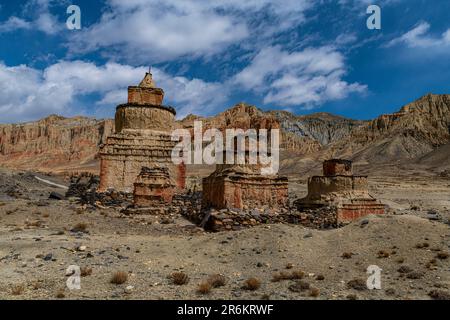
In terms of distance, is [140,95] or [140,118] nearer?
[140,118]

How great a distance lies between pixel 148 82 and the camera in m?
26.7

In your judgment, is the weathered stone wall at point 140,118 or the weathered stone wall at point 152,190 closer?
the weathered stone wall at point 152,190

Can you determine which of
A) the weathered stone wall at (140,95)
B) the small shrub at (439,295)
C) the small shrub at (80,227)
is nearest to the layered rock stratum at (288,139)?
the weathered stone wall at (140,95)

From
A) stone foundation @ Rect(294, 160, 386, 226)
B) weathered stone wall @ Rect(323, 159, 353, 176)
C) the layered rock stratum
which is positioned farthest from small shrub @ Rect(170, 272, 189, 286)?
the layered rock stratum

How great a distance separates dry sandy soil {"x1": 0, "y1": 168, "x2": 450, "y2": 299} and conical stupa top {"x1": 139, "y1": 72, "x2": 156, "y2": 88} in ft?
45.2

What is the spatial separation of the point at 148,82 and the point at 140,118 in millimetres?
3011

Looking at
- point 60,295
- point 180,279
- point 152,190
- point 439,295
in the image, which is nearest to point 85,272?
point 60,295

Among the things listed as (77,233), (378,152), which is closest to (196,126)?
(378,152)

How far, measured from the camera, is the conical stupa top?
26.4 meters

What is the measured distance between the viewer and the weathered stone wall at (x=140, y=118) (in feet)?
82.5

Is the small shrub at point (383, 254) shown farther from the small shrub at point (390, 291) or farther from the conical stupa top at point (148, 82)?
the conical stupa top at point (148, 82)

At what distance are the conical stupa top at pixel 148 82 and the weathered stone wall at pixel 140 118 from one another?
177 cm

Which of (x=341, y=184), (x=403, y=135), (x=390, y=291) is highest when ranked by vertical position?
(x=403, y=135)

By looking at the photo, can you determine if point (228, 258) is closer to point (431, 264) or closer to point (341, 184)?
point (431, 264)
